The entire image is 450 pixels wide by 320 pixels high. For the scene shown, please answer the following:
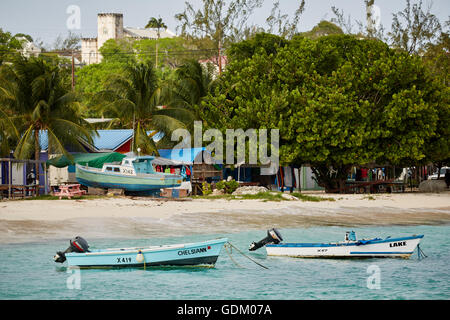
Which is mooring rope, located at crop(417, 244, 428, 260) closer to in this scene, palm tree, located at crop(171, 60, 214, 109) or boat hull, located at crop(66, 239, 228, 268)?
boat hull, located at crop(66, 239, 228, 268)

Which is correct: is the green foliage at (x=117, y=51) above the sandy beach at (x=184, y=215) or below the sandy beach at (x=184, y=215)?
above

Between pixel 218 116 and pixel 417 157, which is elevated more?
pixel 218 116

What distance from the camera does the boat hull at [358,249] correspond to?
53.8 ft

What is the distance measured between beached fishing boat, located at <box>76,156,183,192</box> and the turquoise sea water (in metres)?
11.6

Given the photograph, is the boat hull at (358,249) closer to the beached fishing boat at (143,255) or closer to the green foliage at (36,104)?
the beached fishing boat at (143,255)

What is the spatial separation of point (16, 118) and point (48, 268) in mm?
16133

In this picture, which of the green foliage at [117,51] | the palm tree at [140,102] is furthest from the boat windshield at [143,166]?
the green foliage at [117,51]

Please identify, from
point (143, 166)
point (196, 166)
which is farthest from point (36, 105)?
point (196, 166)

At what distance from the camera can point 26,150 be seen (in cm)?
2927

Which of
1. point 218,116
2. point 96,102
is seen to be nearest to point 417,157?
point 218,116

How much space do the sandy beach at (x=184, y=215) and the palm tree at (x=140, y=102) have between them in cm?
829

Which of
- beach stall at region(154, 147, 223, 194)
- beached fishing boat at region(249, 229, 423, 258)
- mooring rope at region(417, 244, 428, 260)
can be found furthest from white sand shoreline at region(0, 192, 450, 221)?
mooring rope at region(417, 244, 428, 260)
